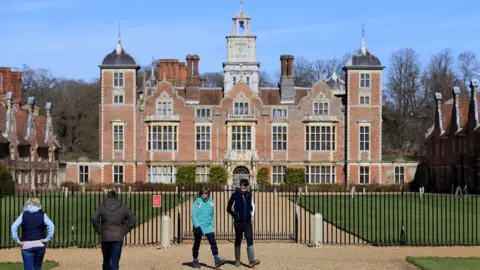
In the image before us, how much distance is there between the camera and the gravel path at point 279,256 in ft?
57.8

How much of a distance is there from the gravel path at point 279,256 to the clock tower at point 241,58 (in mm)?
43317

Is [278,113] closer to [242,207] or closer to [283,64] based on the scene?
[283,64]

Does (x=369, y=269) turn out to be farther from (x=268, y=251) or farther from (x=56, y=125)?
(x=56, y=125)

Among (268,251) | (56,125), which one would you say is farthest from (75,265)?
(56,125)

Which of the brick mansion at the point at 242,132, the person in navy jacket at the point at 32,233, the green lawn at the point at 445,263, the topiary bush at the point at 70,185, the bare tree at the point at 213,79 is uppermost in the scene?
the bare tree at the point at 213,79

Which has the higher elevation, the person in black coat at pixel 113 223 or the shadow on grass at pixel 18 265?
the person in black coat at pixel 113 223

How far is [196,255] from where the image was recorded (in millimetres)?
17391

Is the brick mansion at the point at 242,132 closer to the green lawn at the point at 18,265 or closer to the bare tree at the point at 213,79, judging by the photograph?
the green lawn at the point at 18,265

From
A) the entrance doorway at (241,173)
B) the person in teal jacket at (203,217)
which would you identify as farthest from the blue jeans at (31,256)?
the entrance doorway at (241,173)

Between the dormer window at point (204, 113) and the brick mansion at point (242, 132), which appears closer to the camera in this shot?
the brick mansion at point (242, 132)

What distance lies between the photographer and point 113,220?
47.2 ft

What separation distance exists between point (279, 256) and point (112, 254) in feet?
18.3

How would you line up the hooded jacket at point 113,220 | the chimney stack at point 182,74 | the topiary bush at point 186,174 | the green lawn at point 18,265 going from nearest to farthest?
the hooded jacket at point 113,220 < the green lawn at point 18,265 < the topiary bush at point 186,174 < the chimney stack at point 182,74

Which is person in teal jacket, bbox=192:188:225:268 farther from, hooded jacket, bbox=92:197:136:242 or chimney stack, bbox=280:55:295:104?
chimney stack, bbox=280:55:295:104
